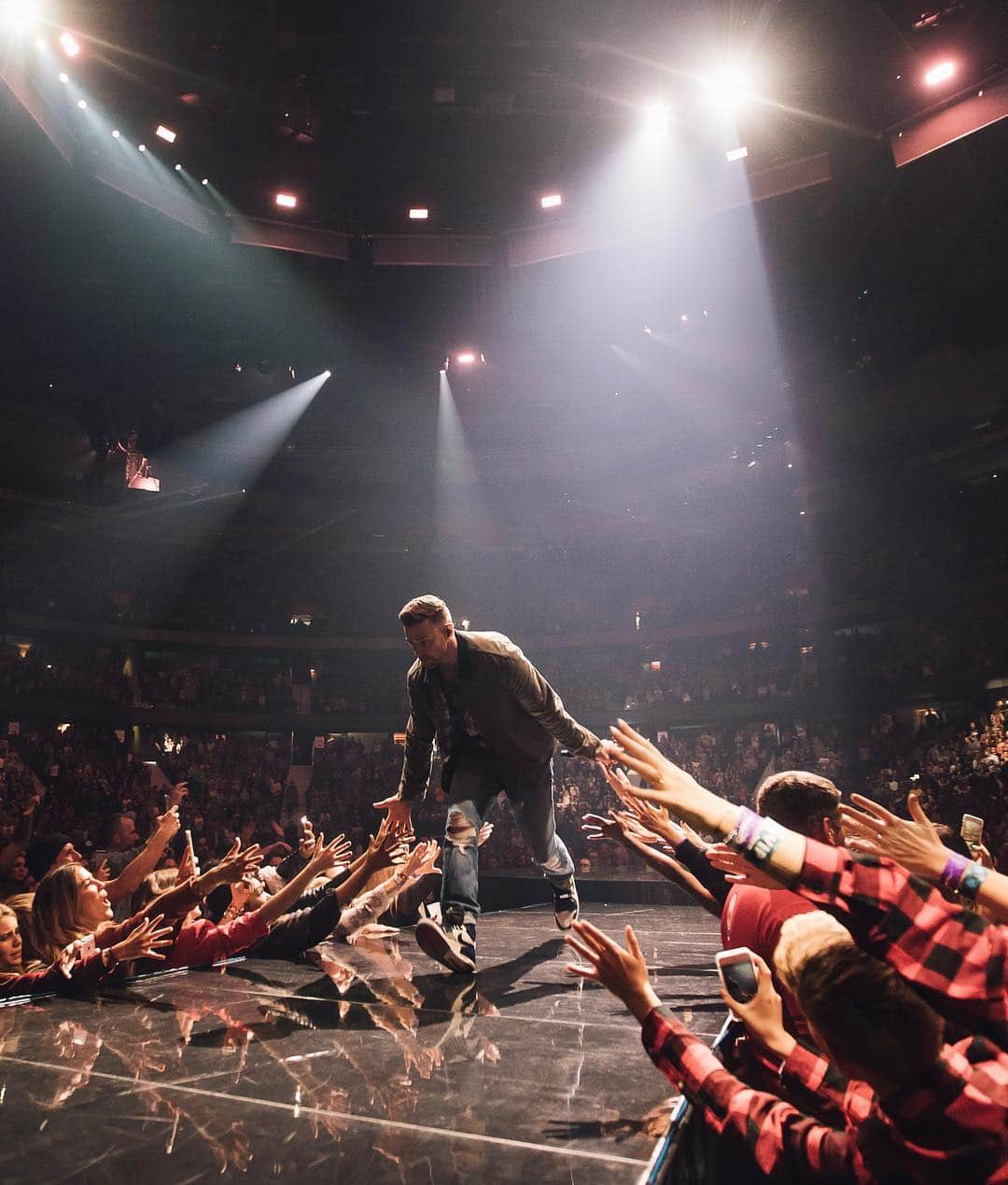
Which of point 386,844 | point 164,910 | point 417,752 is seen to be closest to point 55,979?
point 164,910

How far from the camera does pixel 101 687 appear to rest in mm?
17578

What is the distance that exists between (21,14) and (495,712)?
8.35m

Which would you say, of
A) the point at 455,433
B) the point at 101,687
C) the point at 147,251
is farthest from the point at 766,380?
the point at 101,687

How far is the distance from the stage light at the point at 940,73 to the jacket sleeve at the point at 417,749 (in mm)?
8740

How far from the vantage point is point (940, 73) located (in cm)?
759

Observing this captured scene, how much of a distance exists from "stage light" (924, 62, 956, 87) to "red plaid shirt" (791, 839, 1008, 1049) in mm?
9664

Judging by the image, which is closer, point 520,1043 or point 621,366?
point 520,1043

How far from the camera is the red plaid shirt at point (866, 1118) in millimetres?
948

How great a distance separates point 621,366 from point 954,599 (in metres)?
9.30

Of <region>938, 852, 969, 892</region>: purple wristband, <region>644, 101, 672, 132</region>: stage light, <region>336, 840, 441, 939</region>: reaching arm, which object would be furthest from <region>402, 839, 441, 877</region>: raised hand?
<region>644, 101, 672, 132</region>: stage light

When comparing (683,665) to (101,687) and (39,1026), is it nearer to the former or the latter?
(101,687)

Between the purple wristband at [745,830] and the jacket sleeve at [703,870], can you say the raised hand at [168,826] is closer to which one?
the jacket sleeve at [703,870]

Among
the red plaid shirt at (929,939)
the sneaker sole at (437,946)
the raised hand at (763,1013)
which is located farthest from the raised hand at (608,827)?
the red plaid shirt at (929,939)

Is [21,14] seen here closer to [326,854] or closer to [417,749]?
[417,749]
